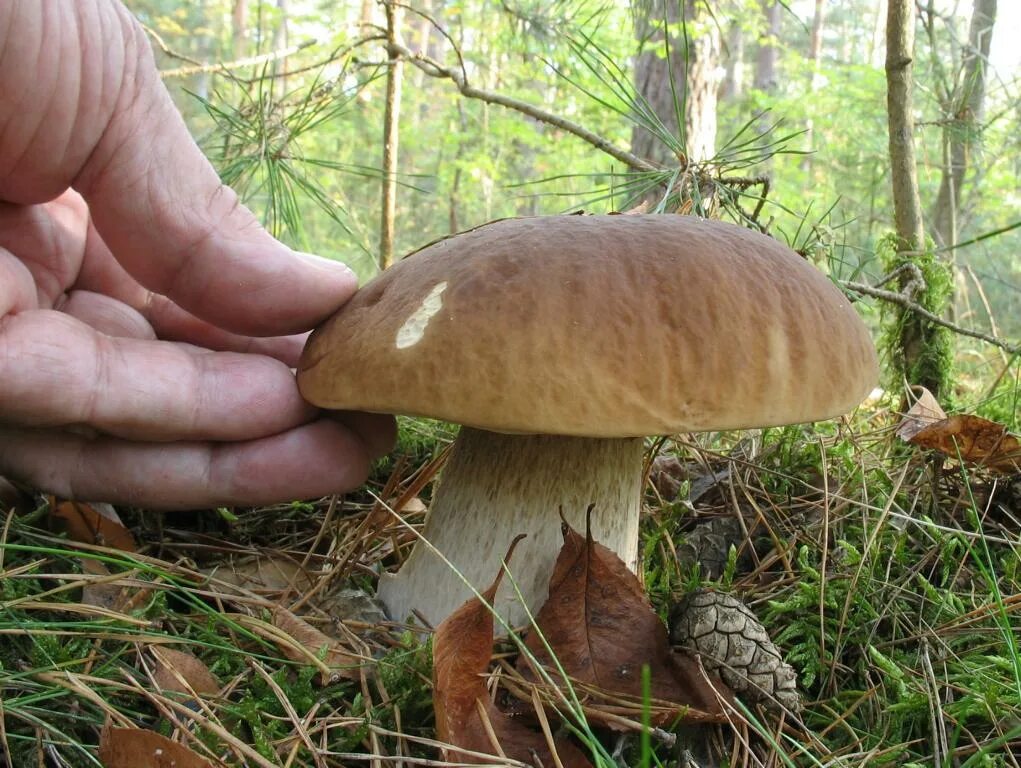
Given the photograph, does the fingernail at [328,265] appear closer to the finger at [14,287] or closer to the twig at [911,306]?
the finger at [14,287]

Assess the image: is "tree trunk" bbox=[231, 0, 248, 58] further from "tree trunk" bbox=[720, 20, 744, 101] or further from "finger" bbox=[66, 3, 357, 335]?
"finger" bbox=[66, 3, 357, 335]

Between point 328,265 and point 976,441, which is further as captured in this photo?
point 976,441

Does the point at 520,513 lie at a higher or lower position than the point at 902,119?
lower

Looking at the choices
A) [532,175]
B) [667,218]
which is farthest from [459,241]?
[532,175]

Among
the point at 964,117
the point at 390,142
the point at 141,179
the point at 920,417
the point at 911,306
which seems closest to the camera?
the point at 141,179

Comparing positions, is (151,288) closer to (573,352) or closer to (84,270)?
(84,270)

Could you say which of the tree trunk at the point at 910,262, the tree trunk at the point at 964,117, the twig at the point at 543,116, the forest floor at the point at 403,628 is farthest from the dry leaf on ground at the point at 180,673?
the tree trunk at the point at 964,117

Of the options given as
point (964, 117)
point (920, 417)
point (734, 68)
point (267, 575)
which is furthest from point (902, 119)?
point (734, 68)

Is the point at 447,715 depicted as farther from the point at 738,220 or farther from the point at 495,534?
the point at 738,220
